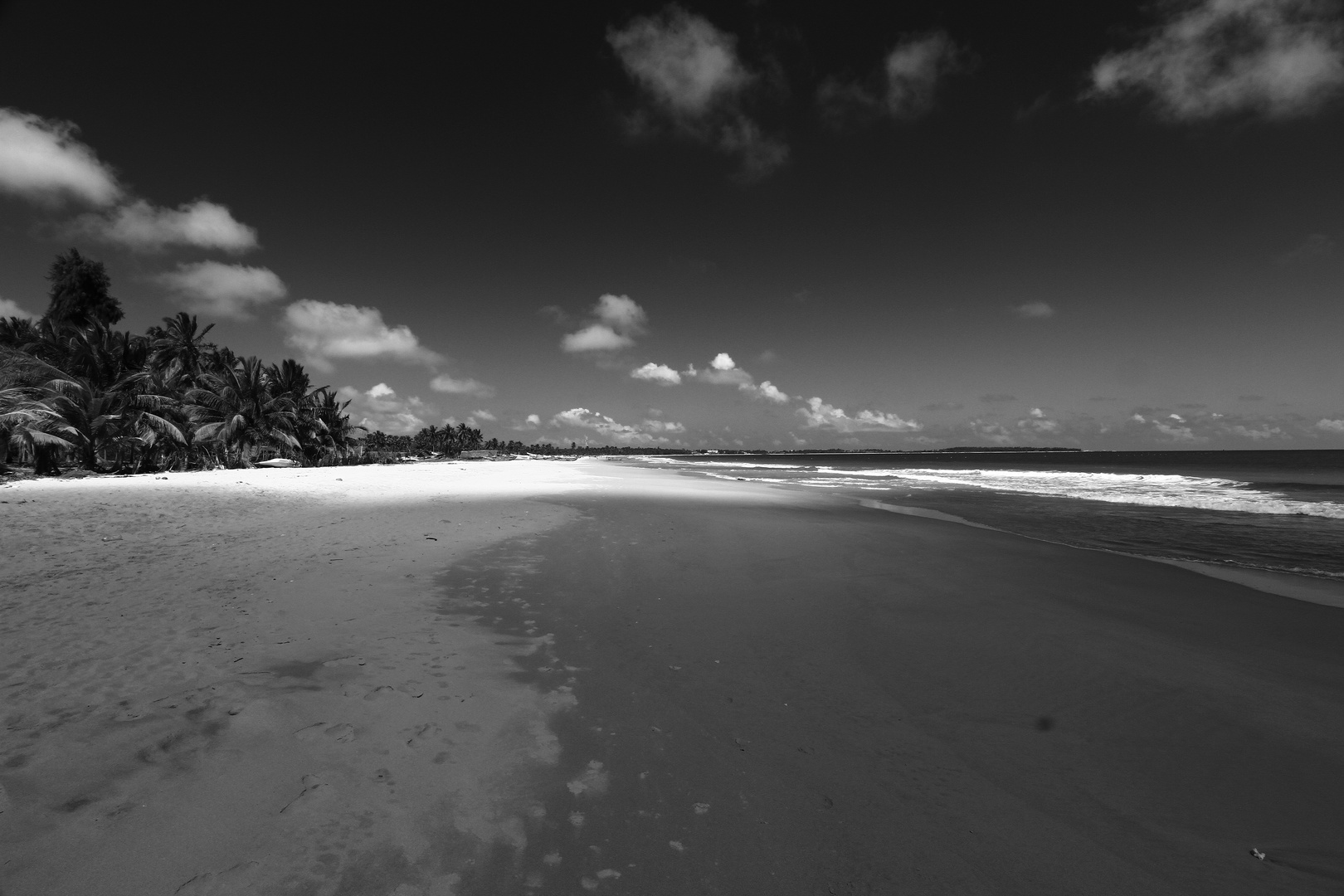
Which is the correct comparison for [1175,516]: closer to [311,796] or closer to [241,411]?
[311,796]

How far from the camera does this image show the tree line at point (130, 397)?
23.7 metres

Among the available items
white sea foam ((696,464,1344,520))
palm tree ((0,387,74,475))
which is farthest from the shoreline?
palm tree ((0,387,74,475))

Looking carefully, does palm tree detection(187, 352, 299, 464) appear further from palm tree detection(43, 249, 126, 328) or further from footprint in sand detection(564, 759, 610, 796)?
footprint in sand detection(564, 759, 610, 796)

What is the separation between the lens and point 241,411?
38.8 metres

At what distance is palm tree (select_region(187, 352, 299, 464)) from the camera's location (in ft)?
121

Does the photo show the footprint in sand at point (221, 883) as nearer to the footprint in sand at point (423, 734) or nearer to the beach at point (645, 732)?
the beach at point (645, 732)

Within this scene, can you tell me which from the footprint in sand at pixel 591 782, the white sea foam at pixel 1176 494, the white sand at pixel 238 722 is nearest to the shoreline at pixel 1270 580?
the footprint in sand at pixel 591 782

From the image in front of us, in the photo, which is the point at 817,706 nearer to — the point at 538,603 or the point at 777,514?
the point at 538,603

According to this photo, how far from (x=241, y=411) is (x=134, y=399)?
30.2 ft

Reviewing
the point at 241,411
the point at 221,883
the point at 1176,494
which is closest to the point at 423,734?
the point at 221,883

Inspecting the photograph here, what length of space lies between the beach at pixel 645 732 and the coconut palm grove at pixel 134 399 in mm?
22625

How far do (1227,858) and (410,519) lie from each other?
1571 centimetres

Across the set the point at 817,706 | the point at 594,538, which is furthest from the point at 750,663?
the point at 594,538

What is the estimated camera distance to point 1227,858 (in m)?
3.28
